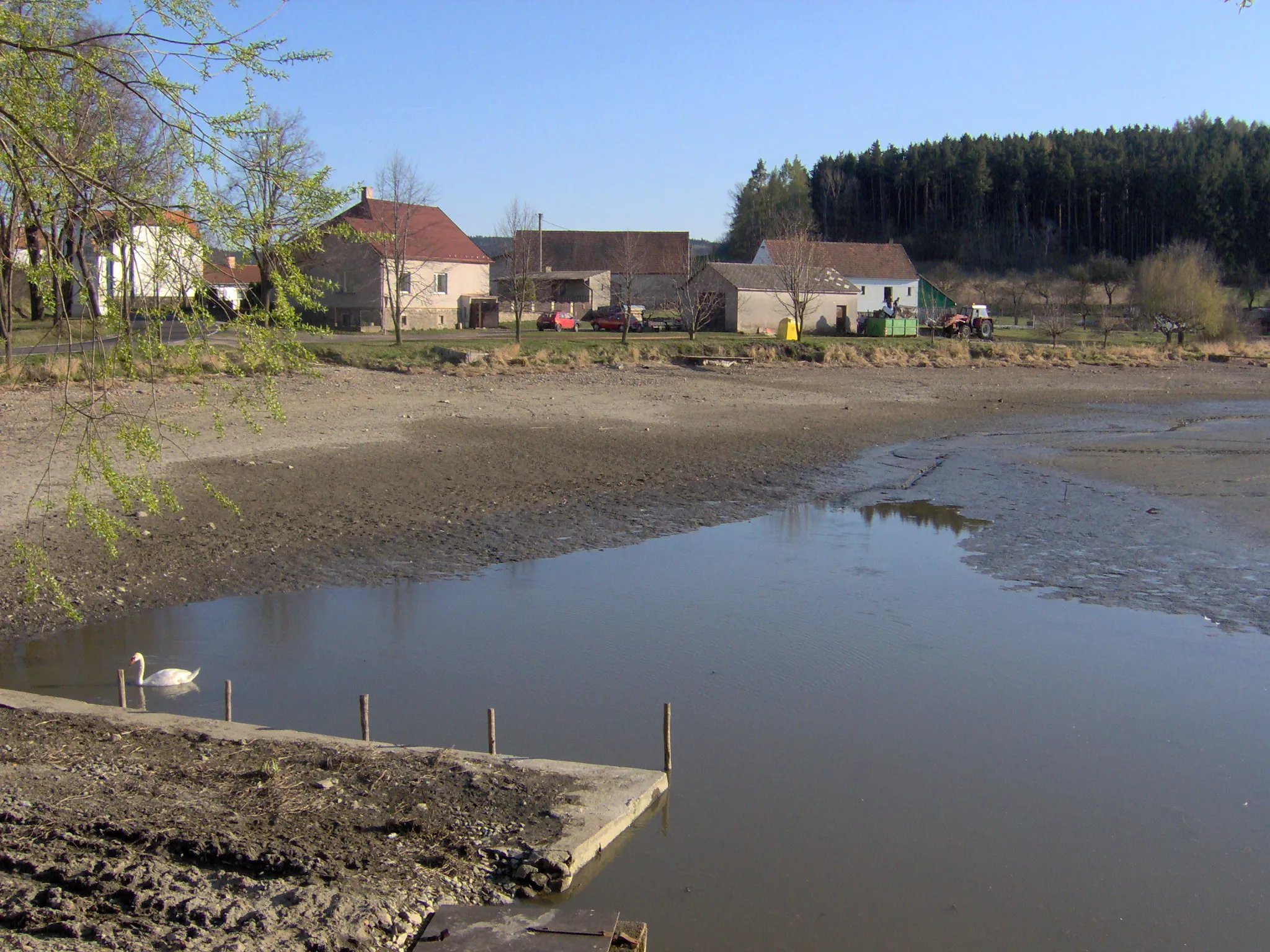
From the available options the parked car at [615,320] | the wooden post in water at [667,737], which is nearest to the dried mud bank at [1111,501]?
the wooden post in water at [667,737]

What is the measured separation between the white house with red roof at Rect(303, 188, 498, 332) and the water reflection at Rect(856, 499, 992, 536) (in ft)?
96.7

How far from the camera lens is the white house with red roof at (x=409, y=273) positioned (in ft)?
155

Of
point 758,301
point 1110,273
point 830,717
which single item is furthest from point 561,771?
point 1110,273

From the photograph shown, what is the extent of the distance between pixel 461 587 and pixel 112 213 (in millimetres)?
6659

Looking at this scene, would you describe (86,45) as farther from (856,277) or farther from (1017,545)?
(856,277)

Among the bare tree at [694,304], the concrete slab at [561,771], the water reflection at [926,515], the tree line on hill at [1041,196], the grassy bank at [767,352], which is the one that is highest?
the tree line on hill at [1041,196]

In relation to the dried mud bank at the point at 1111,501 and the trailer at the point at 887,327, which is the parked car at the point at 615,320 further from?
the dried mud bank at the point at 1111,501

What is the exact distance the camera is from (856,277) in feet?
214

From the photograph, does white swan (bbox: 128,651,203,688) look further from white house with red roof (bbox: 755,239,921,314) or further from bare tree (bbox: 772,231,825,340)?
white house with red roof (bbox: 755,239,921,314)

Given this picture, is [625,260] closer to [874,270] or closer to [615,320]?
[615,320]

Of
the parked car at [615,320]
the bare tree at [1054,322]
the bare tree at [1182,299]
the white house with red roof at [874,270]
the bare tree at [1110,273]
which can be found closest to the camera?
the parked car at [615,320]

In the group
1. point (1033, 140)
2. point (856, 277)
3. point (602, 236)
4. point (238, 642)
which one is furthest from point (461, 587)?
point (1033, 140)

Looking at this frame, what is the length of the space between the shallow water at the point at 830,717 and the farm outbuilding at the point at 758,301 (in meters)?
38.8

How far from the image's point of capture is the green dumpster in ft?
169
